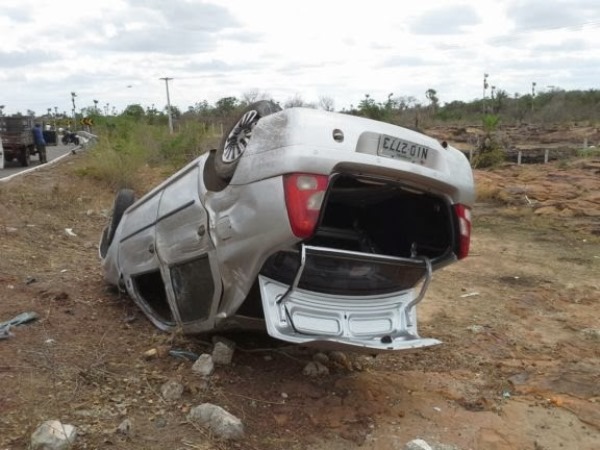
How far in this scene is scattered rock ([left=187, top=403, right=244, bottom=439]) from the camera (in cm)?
324

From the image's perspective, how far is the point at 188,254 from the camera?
402 cm

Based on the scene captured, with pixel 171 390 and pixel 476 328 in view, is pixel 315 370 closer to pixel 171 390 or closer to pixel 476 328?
pixel 171 390

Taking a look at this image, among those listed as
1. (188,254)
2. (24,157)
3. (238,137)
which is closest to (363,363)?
(188,254)

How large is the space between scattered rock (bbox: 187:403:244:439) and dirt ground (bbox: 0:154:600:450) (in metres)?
0.05

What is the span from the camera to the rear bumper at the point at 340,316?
3488 millimetres

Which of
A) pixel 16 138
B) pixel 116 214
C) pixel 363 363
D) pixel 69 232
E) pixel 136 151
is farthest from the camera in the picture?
pixel 16 138

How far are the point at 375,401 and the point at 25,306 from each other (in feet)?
9.13

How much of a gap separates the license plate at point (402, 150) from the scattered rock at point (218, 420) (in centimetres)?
157

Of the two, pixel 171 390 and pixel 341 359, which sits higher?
pixel 171 390

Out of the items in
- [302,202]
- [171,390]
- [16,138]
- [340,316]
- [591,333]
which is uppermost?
[302,202]

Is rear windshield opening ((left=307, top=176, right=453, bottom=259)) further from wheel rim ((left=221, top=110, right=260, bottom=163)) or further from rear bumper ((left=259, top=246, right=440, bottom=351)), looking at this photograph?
wheel rim ((left=221, top=110, right=260, bottom=163))

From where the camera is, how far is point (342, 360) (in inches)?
176

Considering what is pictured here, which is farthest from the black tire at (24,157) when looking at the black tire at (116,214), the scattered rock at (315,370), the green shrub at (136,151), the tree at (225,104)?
the tree at (225,104)

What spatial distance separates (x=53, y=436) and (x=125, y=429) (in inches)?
14.0
